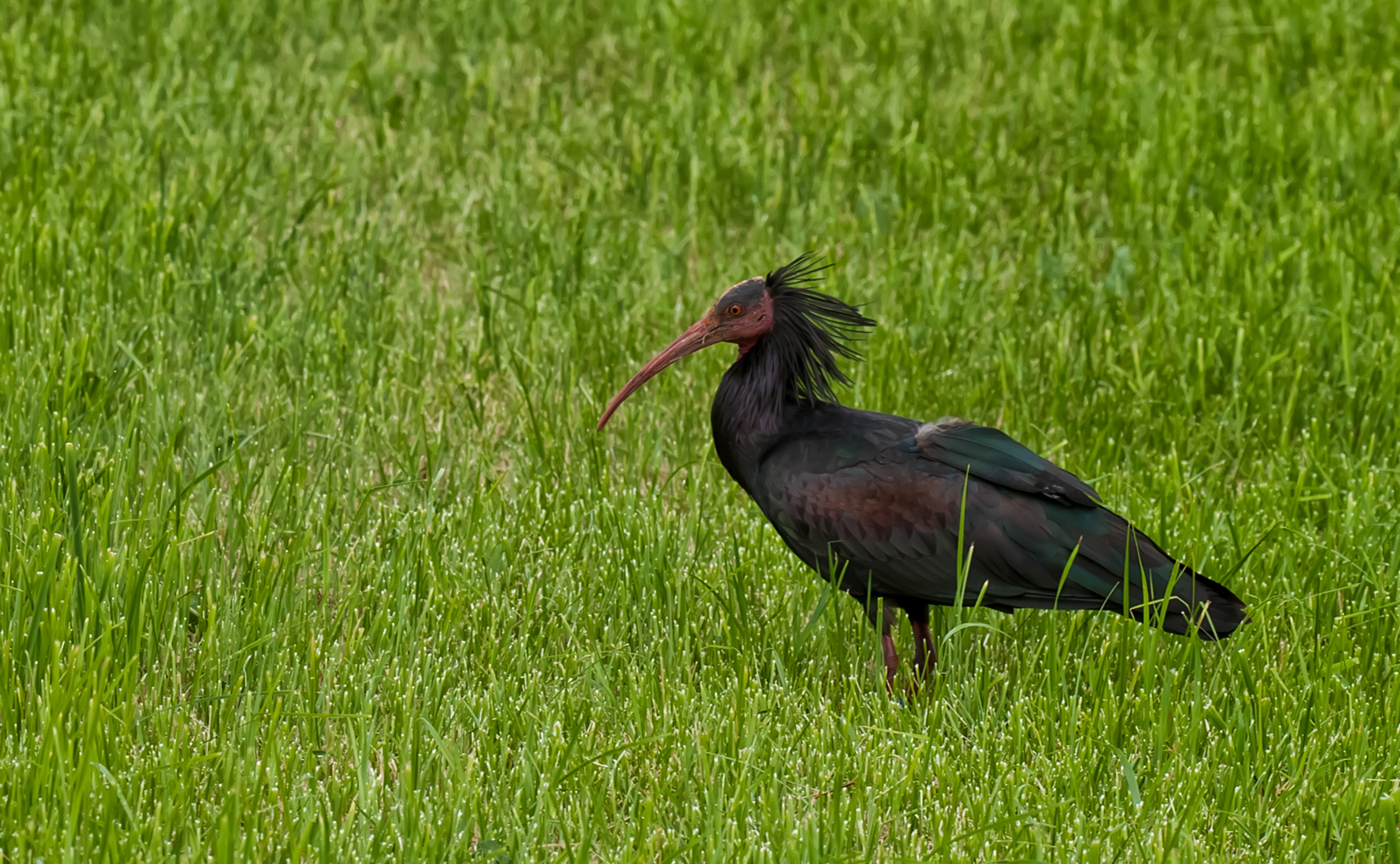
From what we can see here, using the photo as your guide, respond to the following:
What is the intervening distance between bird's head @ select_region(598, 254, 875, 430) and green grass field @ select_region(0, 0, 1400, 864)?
564mm

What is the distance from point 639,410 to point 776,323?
1.20 meters

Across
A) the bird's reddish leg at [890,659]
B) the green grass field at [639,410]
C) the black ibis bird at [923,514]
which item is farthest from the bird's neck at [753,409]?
the bird's reddish leg at [890,659]

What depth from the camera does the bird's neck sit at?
14.1ft

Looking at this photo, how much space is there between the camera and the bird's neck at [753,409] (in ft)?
14.1

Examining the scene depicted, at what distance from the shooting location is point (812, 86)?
325 inches

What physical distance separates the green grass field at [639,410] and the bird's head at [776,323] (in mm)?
564

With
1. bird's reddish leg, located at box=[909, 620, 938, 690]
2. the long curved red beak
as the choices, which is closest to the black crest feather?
the long curved red beak

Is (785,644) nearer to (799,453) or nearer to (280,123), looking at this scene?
(799,453)

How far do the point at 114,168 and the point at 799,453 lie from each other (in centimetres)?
374

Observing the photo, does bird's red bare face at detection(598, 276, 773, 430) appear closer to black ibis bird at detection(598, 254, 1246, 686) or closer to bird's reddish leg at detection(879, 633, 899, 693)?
black ibis bird at detection(598, 254, 1246, 686)

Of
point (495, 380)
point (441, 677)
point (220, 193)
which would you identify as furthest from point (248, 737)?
point (220, 193)

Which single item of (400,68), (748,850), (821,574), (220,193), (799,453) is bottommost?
(748,850)

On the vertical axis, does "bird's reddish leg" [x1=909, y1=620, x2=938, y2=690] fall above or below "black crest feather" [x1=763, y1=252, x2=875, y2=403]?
below

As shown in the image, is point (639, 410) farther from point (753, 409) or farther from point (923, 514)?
point (923, 514)
